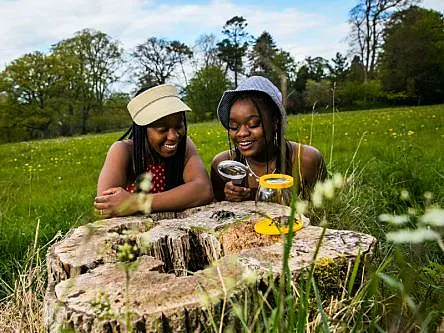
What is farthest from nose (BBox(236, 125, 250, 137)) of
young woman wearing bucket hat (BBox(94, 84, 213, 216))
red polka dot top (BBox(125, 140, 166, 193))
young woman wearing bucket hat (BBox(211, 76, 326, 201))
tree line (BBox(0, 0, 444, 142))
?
tree line (BBox(0, 0, 444, 142))

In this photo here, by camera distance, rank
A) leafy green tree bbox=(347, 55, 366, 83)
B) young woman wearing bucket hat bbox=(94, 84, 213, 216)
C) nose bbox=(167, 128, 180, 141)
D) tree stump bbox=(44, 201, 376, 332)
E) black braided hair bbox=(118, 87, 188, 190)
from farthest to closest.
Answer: leafy green tree bbox=(347, 55, 366, 83) < black braided hair bbox=(118, 87, 188, 190) < nose bbox=(167, 128, 180, 141) < young woman wearing bucket hat bbox=(94, 84, 213, 216) < tree stump bbox=(44, 201, 376, 332)

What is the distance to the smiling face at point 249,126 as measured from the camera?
11.0 ft

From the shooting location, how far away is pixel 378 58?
3750 centimetres

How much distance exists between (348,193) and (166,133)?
148cm

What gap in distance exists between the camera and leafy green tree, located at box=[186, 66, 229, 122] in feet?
123

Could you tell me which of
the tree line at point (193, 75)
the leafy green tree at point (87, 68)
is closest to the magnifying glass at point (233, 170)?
the tree line at point (193, 75)

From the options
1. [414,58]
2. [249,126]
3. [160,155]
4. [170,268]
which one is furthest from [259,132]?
[414,58]

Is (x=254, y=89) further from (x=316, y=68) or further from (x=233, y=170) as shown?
(x=316, y=68)

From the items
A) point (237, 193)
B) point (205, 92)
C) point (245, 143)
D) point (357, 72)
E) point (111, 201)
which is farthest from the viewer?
point (357, 72)

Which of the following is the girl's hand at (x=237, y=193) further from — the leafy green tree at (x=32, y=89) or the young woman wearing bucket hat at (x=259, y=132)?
the leafy green tree at (x=32, y=89)

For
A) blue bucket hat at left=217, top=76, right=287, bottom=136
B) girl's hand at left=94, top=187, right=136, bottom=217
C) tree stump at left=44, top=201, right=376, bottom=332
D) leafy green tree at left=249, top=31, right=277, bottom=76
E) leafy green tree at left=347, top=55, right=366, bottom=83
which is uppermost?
leafy green tree at left=347, top=55, right=366, bottom=83

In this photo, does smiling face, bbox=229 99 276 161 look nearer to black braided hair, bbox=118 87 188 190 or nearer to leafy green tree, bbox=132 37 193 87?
black braided hair, bbox=118 87 188 190

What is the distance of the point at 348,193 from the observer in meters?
3.76

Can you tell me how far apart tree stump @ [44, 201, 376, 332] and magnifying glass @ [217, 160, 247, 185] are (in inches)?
9.7
